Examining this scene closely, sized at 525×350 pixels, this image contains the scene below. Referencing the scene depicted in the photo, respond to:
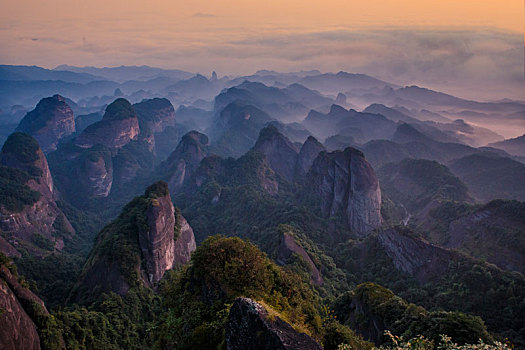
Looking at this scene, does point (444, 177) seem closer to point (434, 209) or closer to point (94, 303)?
point (434, 209)

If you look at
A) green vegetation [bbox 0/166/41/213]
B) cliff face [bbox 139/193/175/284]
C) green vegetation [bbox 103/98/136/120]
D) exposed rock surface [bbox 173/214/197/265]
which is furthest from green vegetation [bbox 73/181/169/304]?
green vegetation [bbox 103/98/136/120]

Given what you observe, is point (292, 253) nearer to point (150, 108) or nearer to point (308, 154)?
point (308, 154)

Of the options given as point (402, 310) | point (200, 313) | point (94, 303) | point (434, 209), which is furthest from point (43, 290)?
point (434, 209)

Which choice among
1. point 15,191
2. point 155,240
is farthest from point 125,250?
point 15,191

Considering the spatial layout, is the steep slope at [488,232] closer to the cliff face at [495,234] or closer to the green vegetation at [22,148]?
the cliff face at [495,234]

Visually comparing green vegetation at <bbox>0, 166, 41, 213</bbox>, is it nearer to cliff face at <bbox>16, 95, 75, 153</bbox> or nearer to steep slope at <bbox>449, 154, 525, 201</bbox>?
cliff face at <bbox>16, 95, 75, 153</bbox>

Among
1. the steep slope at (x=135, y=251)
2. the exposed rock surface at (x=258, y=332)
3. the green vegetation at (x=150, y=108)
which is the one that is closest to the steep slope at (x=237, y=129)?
the green vegetation at (x=150, y=108)
